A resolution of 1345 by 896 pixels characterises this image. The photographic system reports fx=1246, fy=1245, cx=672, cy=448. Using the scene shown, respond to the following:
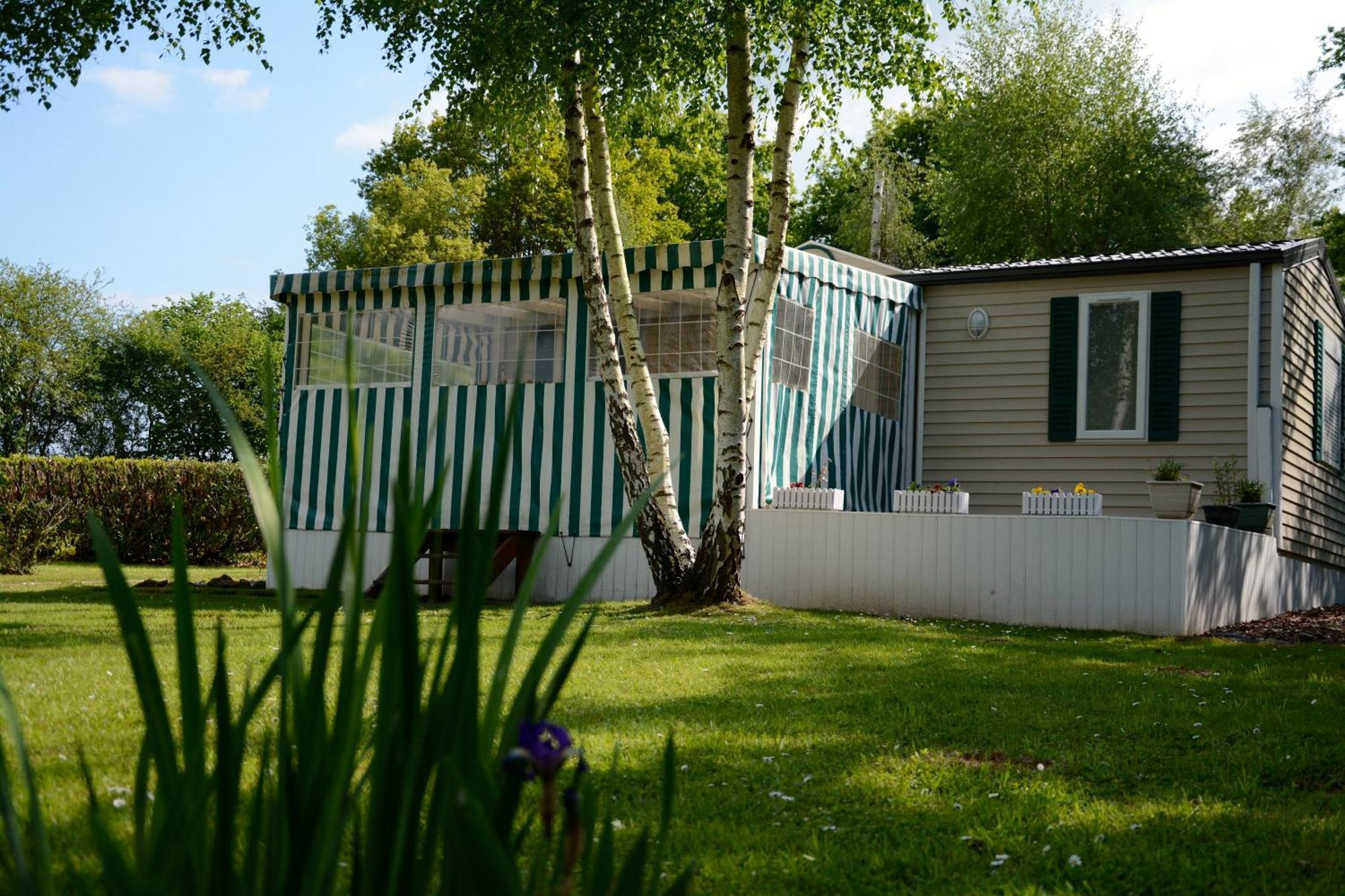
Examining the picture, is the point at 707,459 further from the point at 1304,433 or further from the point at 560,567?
the point at 1304,433

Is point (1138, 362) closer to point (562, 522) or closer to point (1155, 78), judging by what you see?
point (562, 522)

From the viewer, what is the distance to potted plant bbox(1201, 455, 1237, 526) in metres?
10.8

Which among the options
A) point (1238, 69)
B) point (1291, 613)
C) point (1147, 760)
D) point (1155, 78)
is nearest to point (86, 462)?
point (1291, 613)

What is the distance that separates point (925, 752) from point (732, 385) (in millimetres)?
5622

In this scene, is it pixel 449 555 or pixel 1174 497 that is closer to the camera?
pixel 1174 497

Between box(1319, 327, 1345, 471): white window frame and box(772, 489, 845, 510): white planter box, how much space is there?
6.24 m

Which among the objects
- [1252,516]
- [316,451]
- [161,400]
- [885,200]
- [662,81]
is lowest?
[1252,516]

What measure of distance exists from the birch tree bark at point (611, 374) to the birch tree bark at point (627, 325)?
74mm

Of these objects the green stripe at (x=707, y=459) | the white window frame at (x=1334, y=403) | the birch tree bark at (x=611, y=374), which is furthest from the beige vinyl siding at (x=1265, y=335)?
the birch tree bark at (x=611, y=374)

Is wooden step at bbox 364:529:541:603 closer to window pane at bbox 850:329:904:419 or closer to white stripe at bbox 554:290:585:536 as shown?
white stripe at bbox 554:290:585:536

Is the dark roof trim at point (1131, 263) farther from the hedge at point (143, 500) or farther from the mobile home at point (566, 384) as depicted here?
the hedge at point (143, 500)

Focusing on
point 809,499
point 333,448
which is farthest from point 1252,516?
point 333,448

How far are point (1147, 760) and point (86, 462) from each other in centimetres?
1681

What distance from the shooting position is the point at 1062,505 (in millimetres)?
10039
